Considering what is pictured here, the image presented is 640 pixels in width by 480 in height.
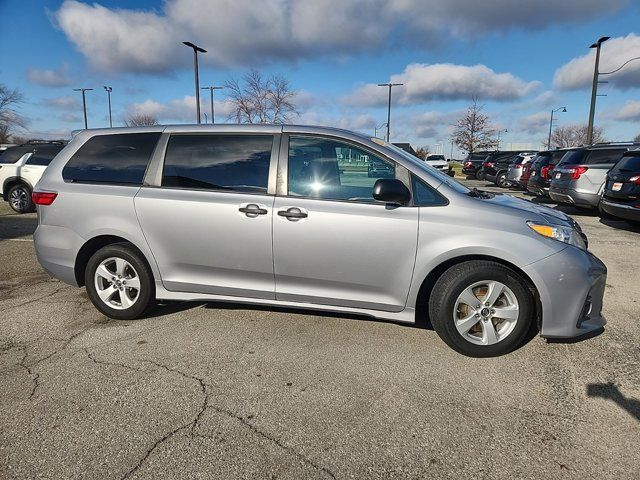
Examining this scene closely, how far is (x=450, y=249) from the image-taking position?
319 centimetres

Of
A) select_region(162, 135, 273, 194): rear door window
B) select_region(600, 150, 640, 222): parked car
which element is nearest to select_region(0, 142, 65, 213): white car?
select_region(162, 135, 273, 194): rear door window

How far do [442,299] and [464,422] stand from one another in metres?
0.96

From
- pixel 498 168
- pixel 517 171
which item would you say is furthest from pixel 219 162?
pixel 498 168

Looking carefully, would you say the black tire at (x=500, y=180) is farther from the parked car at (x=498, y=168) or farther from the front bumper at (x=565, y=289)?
the front bumper at (x=565, y=289)

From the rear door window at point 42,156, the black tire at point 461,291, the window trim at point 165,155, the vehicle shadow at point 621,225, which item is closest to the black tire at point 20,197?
the rear door window at point 42,156

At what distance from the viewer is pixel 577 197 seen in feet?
34.1

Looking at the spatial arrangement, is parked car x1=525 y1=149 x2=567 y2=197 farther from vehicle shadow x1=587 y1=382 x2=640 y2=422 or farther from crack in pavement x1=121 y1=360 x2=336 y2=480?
crack in pavement x1=121 y1=360 x2=336 y2=480

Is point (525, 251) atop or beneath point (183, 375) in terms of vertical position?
atop

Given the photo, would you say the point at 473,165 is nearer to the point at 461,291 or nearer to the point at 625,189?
the point at 625,189

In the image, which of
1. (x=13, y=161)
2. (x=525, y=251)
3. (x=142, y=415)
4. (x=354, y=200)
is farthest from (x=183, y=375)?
(x=13, y=161)

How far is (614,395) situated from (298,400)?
2073 mm

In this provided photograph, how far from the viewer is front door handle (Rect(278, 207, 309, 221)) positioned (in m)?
3.37

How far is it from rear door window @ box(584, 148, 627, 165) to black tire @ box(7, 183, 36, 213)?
46.3 ft

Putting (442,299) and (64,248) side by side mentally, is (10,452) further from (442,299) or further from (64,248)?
(442,299)
